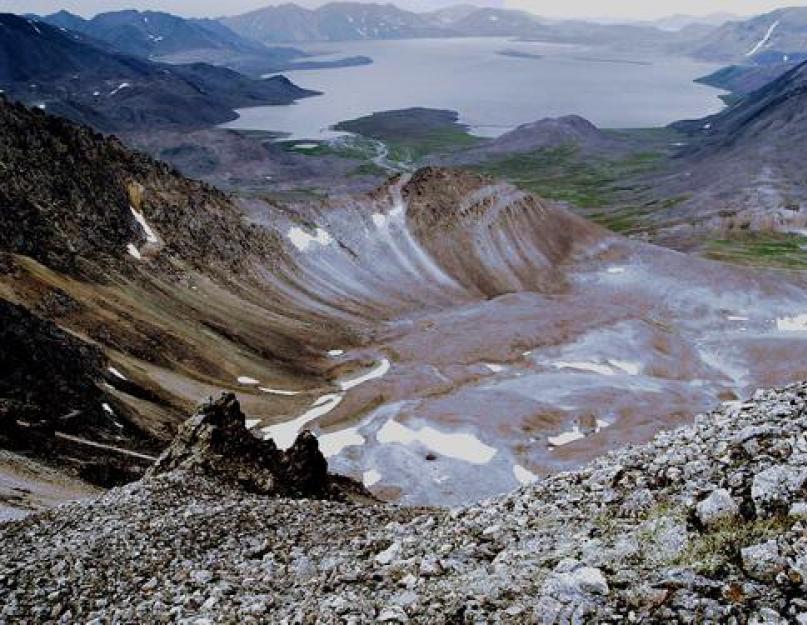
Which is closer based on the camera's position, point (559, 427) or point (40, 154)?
point (559, 427)

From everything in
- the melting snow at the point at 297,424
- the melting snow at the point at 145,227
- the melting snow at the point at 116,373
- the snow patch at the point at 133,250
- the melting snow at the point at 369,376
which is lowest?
the melting snow at the point at 369,376

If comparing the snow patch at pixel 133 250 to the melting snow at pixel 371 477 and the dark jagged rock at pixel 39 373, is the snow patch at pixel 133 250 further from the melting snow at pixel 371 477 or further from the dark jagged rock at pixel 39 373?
the melting snow at pixel 371 477

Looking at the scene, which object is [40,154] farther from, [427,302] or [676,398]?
[676,398]

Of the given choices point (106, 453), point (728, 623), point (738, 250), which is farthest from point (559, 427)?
point (738, 250)

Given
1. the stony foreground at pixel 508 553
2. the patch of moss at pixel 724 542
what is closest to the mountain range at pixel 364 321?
the stony foreground at pixel 508 553

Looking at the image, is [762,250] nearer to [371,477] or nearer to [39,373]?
[371,477]

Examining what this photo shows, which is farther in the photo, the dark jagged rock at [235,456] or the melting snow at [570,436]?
the melting snow at [570,436]

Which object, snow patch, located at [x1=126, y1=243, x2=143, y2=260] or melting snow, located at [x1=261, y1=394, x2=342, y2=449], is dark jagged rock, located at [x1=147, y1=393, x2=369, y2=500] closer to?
melting snow, located at [x1=261, y1=394, x2=342, y2=449]
